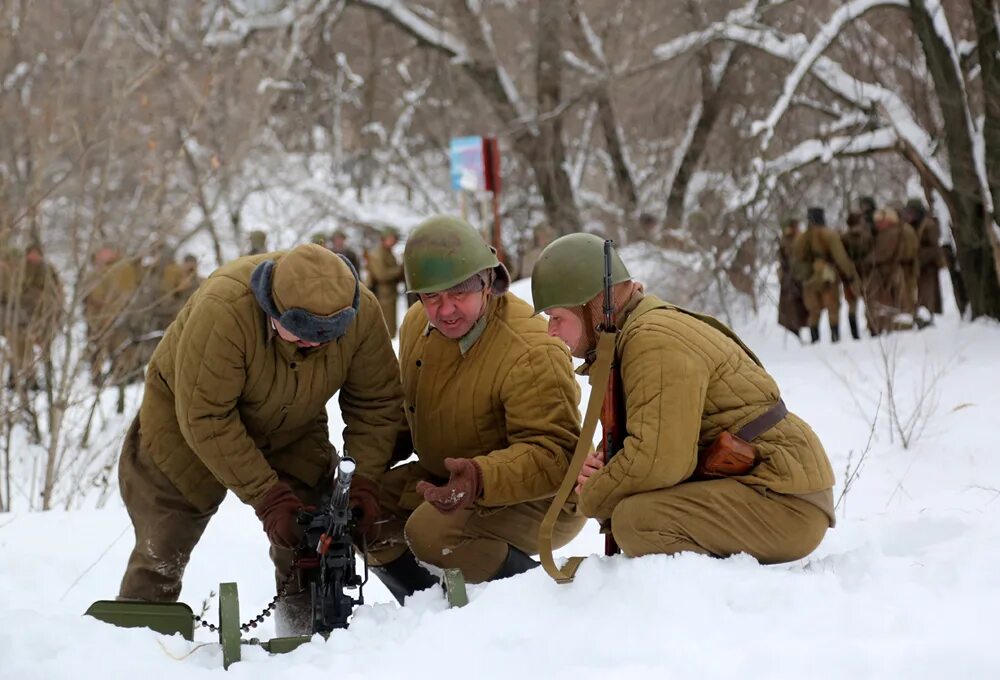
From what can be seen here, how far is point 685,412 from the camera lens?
119 inches

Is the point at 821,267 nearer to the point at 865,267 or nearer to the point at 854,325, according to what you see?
the point at 865,267

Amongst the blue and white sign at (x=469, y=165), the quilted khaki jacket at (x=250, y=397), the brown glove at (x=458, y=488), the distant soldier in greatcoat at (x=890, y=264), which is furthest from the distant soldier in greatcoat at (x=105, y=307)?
the distant soldier in greatcoat at (x=890, y=264)

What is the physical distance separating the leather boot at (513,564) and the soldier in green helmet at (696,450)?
598mm

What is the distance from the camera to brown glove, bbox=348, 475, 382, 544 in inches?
145

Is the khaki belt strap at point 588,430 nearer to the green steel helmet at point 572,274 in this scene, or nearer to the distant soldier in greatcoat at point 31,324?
the green steel helmet at point 572,274

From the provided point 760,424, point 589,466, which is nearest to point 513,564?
point 589,466

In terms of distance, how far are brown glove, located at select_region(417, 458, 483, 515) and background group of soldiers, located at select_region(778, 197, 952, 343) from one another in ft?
27.2

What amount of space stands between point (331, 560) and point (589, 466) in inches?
34.2

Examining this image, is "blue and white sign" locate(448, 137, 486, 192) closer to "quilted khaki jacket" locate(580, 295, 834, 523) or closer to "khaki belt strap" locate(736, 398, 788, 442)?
"quilted khaki jacket" locate(580, 295, 834, 523)

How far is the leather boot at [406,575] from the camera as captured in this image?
4.00 metres

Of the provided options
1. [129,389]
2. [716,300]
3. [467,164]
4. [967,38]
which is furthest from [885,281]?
[129,389]

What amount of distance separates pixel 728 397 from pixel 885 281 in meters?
9.14

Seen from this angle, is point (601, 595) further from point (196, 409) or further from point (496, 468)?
point (196, 409)

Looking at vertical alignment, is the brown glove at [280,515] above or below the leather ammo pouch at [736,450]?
below
